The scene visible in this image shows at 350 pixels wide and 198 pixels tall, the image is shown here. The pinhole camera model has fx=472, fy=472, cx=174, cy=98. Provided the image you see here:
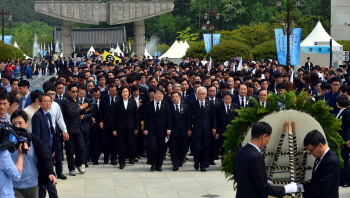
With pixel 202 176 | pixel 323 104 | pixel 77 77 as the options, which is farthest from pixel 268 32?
pixel 323 104

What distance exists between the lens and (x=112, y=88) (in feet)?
37.8

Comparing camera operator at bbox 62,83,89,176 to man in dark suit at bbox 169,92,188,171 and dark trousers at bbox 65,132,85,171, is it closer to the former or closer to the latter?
dark trousers at bbox 65,132,85,171

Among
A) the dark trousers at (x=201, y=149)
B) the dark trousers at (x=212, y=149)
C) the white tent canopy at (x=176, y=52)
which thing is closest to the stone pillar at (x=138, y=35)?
the white tent canopy at (x=176, y=52)

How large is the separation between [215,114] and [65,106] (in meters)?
3.50

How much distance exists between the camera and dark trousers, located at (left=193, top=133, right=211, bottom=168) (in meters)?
10.9

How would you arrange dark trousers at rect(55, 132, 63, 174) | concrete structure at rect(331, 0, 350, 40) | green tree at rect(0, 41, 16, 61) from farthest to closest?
concrete structure at rect(331, 0, 350, 40) < green tree at rect(0, 41, 16, 61) < dark trousers at rect(55, 132, 63, 174)

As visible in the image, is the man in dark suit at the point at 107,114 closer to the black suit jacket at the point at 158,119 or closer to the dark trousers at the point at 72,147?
the black suit jacket at the point at 158,119

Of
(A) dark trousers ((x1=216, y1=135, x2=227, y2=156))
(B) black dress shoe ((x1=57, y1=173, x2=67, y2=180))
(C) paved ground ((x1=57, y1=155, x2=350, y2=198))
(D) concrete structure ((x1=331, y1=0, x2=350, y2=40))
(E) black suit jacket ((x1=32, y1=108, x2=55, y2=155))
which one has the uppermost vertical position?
(D) concrete structure ((x1=331, y1=0, x2=350, y2=40))

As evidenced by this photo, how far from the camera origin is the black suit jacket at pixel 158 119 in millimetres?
10953

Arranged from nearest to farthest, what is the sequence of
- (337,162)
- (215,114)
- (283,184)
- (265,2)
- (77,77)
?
(337,162) → (283,184) → (215,114) → (77,77) → (265,2)

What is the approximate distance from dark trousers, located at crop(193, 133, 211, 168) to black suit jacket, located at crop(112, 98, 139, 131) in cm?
157

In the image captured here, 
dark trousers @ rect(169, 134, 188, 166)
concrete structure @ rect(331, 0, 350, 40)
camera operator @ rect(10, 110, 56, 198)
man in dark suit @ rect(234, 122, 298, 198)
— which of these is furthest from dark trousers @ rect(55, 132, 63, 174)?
concrete structure @ rect(331, 0, 350, 40)

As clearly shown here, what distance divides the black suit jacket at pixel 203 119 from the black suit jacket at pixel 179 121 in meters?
0.14

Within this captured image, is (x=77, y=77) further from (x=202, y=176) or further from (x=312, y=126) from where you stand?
(x=312, y=126)
